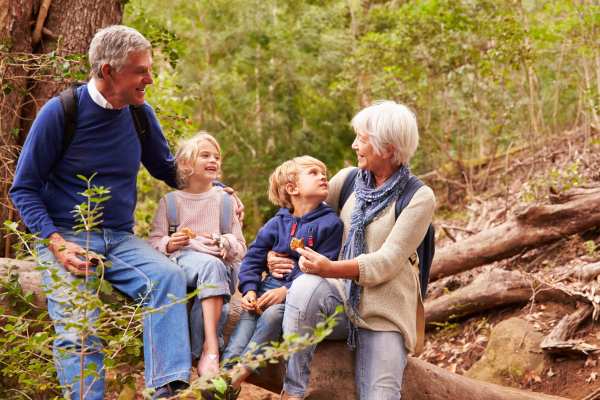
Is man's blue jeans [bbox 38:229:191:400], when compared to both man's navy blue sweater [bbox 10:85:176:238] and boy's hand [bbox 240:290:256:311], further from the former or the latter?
boy's hand [bbox 240:290:256:311]

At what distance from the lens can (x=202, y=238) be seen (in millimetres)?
3746

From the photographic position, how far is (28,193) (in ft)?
11.3

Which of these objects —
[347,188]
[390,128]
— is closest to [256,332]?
[347,188]

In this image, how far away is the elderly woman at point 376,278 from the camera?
337cm

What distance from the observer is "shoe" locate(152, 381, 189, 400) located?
323 centimetres

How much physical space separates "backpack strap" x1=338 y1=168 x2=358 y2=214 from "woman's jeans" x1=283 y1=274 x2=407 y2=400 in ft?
1.64

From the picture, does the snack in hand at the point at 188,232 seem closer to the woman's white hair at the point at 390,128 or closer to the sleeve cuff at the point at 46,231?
the sleeve cuff at the point at 46,231

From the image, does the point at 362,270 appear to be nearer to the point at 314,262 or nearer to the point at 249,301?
the point at 314,262

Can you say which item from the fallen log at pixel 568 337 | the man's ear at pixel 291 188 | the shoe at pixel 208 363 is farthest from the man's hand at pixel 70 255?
the fallen log at pixel 568 337

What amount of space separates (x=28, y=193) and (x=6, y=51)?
1.59 meters

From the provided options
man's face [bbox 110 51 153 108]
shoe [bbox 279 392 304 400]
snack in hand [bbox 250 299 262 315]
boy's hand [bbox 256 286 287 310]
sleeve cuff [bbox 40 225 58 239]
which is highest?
man's face [bbox 110 51 153 108]

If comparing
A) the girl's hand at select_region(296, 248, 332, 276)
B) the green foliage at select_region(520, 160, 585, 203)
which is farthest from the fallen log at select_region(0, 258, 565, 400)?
the green foliage at select_region(520, 160, 585, 203)

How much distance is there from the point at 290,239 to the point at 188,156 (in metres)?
0.72

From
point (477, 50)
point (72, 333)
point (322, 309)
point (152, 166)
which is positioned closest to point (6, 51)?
point (152, 166)
